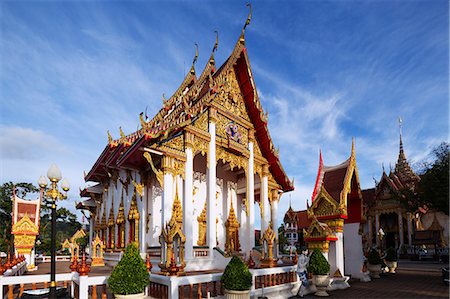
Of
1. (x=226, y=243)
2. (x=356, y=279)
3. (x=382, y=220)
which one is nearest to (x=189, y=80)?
(x=226, y=243)

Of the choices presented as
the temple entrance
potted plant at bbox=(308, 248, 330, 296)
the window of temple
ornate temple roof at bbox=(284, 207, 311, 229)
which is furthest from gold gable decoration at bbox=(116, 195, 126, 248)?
the temple entrance

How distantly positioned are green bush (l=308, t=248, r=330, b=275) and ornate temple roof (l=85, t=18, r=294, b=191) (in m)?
5.80

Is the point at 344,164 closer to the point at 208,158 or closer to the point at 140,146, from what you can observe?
the point at 208,158

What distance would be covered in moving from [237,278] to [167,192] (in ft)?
13.8

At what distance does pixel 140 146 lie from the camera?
11109 millimetres

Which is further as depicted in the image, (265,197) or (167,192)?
(265,197)

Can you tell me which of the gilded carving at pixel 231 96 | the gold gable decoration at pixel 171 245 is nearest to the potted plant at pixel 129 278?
the gold gable decoration at pixel 171 245

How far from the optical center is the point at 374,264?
14.9 meters

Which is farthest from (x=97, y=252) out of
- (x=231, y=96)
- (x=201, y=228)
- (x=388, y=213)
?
(x=388, y=213)

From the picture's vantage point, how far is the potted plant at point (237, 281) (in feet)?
25.6

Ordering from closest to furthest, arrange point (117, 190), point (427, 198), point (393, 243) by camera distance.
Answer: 1. point (427, 198)
2. point (117, 190)
3. point (393, 243)

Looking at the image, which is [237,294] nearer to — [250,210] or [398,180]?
[250,210]

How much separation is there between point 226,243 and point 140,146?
6493 millimetres

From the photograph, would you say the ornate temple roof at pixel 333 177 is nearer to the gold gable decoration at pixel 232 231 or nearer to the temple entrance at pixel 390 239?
the gold gable decoration at pixel 232 231
